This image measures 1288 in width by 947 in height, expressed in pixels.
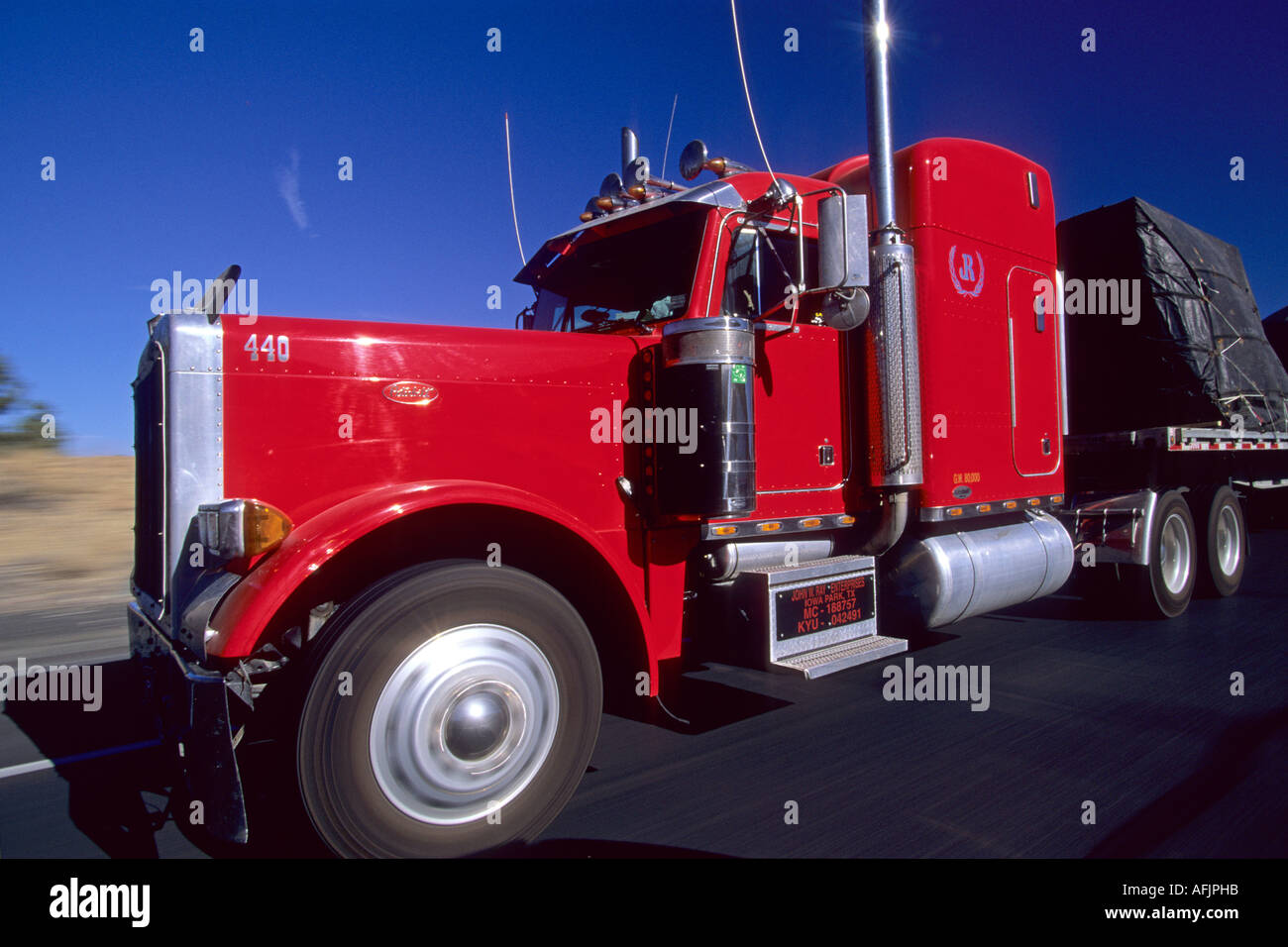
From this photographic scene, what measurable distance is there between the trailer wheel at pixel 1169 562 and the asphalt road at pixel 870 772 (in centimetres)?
106

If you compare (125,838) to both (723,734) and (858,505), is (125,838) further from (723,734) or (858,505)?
(858,505)

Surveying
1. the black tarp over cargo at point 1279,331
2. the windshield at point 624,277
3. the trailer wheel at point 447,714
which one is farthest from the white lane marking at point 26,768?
the black tarp over cargo at point 1279,331

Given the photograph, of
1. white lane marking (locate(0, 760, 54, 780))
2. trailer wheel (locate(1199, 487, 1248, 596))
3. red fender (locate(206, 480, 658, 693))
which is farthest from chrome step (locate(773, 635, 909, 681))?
trailer wheel (locate(1199, 487, 1248, 596))

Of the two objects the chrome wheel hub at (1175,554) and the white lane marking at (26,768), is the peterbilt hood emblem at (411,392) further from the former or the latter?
the chrome wheel hub at (1175,554)

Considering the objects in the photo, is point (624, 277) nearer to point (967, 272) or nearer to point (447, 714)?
point (967, 272)

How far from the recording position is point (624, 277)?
14.5ft

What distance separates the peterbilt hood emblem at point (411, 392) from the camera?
3.16m

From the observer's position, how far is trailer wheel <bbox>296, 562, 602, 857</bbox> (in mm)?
2654

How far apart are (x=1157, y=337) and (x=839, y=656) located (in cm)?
A: 522

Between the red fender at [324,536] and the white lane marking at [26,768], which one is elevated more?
the red fender at [324,536]

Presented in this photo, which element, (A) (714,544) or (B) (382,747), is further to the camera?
(A) (714,544)
